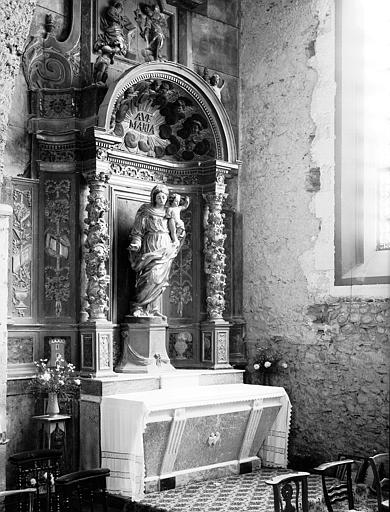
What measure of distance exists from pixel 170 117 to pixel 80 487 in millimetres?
4366

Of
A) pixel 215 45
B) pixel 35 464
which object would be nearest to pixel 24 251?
pixel 35 464

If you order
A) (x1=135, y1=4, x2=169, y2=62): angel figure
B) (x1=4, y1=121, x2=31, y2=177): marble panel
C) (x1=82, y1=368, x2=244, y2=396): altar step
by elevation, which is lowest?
(x1=82, y1=368, x2=244, y2=396): altar step

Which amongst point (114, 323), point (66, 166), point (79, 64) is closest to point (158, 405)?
point (114, 323)

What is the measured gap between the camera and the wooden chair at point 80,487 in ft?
19.1

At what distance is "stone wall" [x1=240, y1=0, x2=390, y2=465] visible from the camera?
7.95 metres

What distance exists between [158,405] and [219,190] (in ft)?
9.34

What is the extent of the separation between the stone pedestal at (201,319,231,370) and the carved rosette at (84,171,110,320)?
1567mm

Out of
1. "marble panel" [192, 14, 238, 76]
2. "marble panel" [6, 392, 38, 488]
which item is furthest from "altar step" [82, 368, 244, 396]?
"marble panel" [192, 14, 238, 76]

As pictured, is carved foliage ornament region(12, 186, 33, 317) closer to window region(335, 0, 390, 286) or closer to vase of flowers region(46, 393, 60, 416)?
vase of flowers region(46, 393, 60, 416)

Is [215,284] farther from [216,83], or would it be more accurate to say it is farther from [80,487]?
[80,487]

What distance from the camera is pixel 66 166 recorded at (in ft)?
24.6

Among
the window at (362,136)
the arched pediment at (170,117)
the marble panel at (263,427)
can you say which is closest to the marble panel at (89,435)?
the marble panel at (263,427)

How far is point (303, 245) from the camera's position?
8570 millimetres

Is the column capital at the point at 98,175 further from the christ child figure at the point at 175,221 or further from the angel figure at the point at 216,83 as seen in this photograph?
Answer: the angel figure at the point at 216,83
